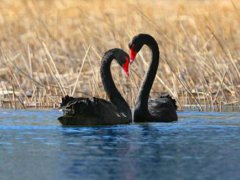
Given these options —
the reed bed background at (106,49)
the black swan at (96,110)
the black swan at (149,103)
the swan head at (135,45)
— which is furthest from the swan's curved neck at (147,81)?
the reed bed background at (106,49)

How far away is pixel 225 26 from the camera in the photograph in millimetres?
22547

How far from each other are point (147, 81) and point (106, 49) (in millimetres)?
3929

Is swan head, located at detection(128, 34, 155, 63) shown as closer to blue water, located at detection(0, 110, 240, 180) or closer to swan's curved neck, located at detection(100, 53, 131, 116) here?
swan's curved neck, located at detection(100, 53, 131, 116)

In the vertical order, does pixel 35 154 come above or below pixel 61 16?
below

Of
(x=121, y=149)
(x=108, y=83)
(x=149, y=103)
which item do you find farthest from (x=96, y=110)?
(x=121, y=149)

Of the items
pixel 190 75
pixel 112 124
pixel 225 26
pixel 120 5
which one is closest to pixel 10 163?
pixel 112 124

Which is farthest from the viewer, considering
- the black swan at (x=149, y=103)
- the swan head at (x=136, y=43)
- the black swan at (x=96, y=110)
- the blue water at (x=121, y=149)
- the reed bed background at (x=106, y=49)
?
the reed bed background at (x=106, y=49)

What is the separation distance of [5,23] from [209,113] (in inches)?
352

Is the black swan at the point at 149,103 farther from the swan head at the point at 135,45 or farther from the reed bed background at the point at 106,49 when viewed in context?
the reed bed background at the point at 106,49

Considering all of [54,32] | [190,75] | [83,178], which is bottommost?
[83,178]

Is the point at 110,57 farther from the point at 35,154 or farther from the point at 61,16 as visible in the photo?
the point at 61,16

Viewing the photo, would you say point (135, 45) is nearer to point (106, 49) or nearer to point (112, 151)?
point (112, 151)

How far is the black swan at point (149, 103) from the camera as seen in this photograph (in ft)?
43.1

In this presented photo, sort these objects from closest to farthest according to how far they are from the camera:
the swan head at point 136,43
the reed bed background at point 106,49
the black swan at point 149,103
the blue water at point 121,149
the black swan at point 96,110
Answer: the blue water at point 121,149 → the black swan at point 96,110 → the black swan at point 149,103 → the swan head at point 136,43 → the reed bed background at point 106,49
